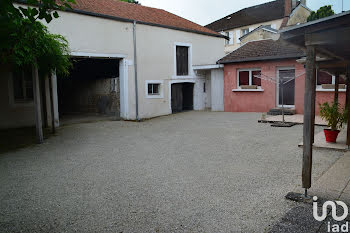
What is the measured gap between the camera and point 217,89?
17750 mm

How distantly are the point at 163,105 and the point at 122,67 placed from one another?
326 centimetres

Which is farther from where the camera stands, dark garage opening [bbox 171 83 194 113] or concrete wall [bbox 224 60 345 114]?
dark garage opening [bbox 171 83 194 113]

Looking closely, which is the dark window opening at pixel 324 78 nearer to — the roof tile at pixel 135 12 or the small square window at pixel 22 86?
the roof tile at pixel 135 12

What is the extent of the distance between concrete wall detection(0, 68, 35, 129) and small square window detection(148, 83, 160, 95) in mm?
6208

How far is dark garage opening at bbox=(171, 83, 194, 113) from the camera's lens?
17.9 meters

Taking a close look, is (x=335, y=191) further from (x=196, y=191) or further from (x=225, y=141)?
(x=225, y=141)

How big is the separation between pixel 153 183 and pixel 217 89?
1313cm

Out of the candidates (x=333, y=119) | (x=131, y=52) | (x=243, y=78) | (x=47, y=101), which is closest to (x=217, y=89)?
(x=243, y=78)

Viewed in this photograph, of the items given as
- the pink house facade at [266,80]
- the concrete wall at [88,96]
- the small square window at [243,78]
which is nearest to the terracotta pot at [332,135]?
the pink house facade at [266,80]

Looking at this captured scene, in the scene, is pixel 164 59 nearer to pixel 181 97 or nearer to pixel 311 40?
pixel 181 97

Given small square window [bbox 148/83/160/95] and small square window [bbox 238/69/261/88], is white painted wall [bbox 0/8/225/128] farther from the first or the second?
small square window [bbox 238/69/261/88]

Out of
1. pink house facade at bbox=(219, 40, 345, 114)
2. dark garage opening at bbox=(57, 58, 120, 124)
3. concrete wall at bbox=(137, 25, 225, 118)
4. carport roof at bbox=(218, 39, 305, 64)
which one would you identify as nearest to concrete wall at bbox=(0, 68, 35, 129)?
dark garage opening at bbox=(57, 58, 120, 124)

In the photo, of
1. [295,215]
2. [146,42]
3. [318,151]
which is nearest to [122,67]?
[146,42]

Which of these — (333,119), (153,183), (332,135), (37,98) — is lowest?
(153,183)
